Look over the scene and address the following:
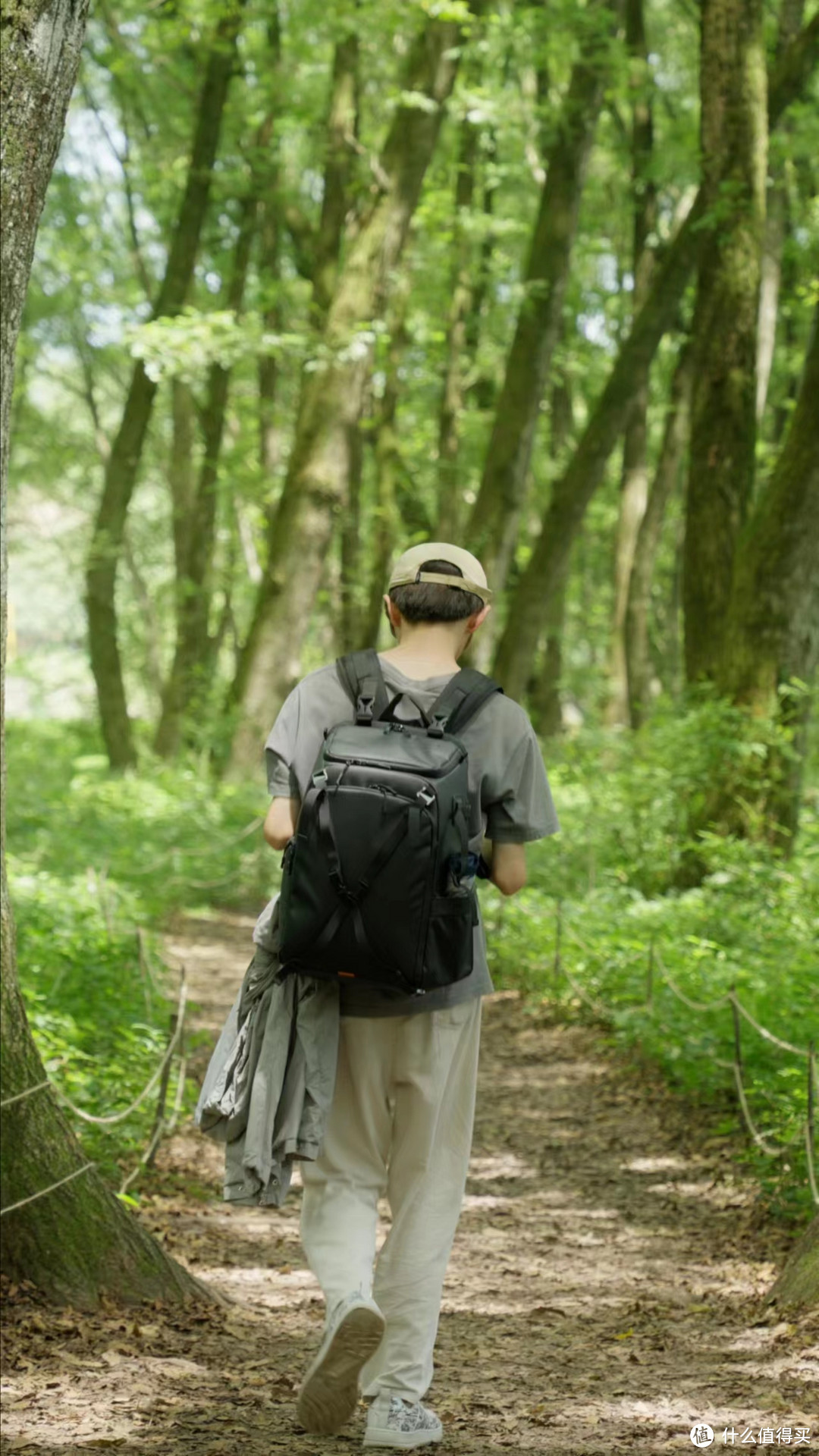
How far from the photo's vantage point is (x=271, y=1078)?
3426 millimetres

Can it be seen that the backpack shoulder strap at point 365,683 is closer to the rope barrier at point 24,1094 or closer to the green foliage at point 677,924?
the rope barrier at point 24,1094

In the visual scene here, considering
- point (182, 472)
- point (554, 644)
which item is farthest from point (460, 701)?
point (554, 644)

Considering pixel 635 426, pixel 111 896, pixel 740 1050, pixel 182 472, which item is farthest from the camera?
pixel 182 472

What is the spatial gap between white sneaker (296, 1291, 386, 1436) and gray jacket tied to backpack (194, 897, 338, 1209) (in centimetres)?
31

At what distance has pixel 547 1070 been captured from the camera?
883 cm

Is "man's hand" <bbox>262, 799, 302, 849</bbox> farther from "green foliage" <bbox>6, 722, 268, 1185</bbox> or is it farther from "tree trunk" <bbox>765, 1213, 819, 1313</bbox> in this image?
"green foliage" <bbox>6, 722, 268, 1185</bbox>

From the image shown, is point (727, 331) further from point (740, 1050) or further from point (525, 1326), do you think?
point (525, 1326)

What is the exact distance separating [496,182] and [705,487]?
32.5 feet

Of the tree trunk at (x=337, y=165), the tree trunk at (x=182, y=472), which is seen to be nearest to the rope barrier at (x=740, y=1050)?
the tree trunk at (x=337, y=165)

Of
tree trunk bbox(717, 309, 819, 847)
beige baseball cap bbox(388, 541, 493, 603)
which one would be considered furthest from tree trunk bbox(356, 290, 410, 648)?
beige baseball cap bbox(388, 541, 493, 603)

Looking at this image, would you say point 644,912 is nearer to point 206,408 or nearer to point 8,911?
point 8,911

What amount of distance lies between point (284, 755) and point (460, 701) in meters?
0.45

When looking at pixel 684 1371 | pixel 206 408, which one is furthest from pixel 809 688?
pixel 206 408

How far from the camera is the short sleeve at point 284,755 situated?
3.54 metres
